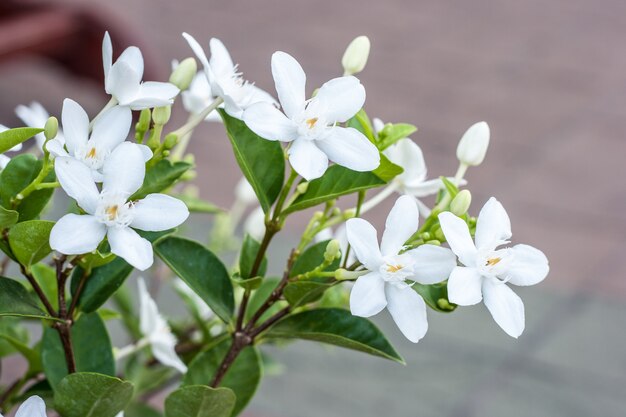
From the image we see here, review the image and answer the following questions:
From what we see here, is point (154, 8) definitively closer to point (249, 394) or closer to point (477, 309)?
point (477, 309)

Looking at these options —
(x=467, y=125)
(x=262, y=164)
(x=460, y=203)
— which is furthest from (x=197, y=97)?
(x=467, y=125)

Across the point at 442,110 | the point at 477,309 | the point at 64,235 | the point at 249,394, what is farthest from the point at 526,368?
the point at 64,235

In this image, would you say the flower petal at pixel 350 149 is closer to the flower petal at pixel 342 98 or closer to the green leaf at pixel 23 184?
the flower petal at pixel 342 98

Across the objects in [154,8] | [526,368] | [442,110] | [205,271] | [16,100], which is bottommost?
[205,271]

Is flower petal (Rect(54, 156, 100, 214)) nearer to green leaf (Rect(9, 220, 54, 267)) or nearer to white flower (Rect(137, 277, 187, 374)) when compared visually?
green leaf (Rect(9, 220, 54, 267))

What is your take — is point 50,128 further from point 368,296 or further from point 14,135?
point 368,296

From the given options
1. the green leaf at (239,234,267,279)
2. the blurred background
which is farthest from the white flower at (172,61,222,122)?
the blurred background
